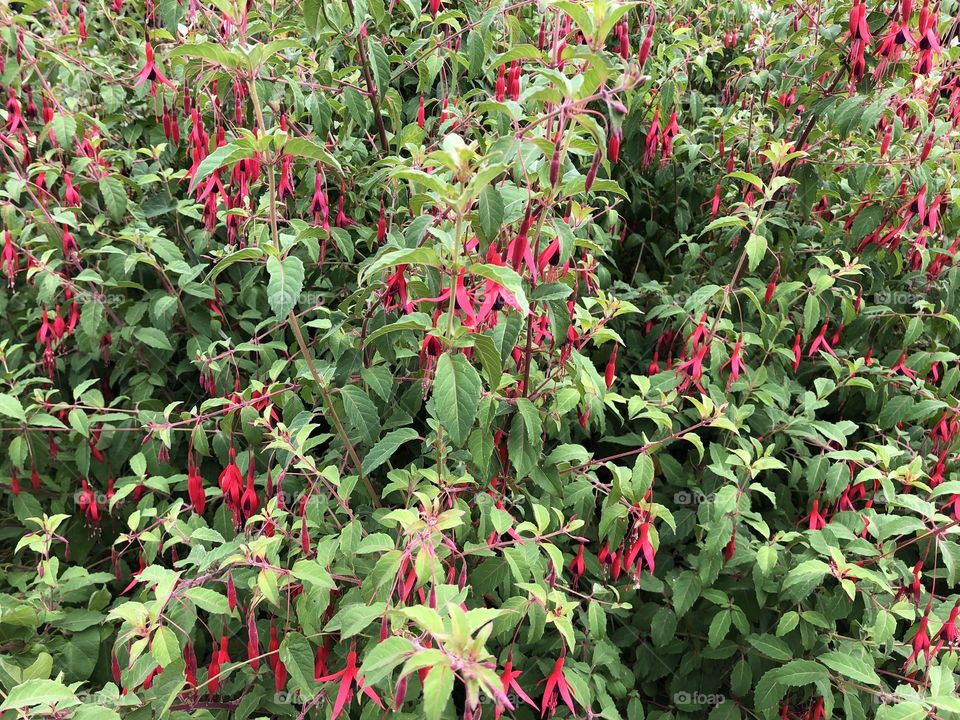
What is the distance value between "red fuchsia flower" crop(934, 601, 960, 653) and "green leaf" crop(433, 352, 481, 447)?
1286 millimetres

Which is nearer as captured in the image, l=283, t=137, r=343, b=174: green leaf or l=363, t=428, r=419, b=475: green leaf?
l=283, t=137, r=343, b=174: green leaf

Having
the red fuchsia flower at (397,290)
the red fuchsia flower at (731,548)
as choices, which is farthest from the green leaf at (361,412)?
the red fuchsia flower at (731,548)

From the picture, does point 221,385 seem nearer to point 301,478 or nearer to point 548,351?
point 301,478

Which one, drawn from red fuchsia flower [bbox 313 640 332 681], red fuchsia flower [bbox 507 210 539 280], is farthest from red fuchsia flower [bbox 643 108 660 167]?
red fuchsia flower [bbox 313 640 332 681]

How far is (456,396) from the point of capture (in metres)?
1.12

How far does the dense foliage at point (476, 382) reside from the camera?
1.21 m

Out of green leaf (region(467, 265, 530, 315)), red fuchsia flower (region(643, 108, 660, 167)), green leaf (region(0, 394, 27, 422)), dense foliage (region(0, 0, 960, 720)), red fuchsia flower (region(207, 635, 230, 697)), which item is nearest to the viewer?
green leaf (region(467, 265, 530, 315))

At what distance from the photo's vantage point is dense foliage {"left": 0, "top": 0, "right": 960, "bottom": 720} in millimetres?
1212

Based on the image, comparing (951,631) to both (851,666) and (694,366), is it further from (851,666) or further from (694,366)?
(694,366)

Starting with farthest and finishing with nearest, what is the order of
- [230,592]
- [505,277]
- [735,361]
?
[735,361]
[230,592]
[505,277]

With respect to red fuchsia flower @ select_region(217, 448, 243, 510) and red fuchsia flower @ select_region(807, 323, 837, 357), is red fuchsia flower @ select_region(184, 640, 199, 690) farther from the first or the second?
red fuchsia flower @ select_region(807, 323, 837, 357)

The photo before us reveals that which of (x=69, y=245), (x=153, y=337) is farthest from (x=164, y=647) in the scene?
(x=69, y=245)

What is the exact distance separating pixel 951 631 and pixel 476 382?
1.37 meters

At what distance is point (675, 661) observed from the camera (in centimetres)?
199
